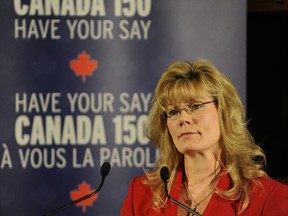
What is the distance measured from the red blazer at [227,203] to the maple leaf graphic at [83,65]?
1.17 m

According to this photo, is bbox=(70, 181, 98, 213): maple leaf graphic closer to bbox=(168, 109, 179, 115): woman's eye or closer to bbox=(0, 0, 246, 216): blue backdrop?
bbox=(0, 0, 246, 216): blue backdrop

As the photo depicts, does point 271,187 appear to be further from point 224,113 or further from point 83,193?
point 83,193

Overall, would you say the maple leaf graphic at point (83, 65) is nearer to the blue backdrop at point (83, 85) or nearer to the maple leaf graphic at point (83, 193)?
the blue backdrop at point (83, 85)

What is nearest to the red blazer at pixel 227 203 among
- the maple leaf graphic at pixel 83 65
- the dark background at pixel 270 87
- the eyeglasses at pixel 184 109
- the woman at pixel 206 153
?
the woman at pixel 206 153

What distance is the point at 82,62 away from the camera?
11.2 feet

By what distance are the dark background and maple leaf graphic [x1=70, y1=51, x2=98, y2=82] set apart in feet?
4.95

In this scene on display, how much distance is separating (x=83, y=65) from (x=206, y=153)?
134cm

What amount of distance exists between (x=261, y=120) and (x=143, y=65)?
1516 mm

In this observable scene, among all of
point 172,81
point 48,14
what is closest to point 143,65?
point 48,14

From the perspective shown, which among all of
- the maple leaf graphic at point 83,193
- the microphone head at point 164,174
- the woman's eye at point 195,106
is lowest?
the maple leaf graphic at point 83,193

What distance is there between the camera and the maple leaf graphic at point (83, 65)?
342 cm

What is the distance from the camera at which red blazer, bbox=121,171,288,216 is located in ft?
6.94

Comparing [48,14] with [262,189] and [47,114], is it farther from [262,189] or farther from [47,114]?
[262,189]

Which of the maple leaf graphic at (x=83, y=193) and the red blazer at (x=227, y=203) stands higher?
the red blazer at (x=227, y=203)
